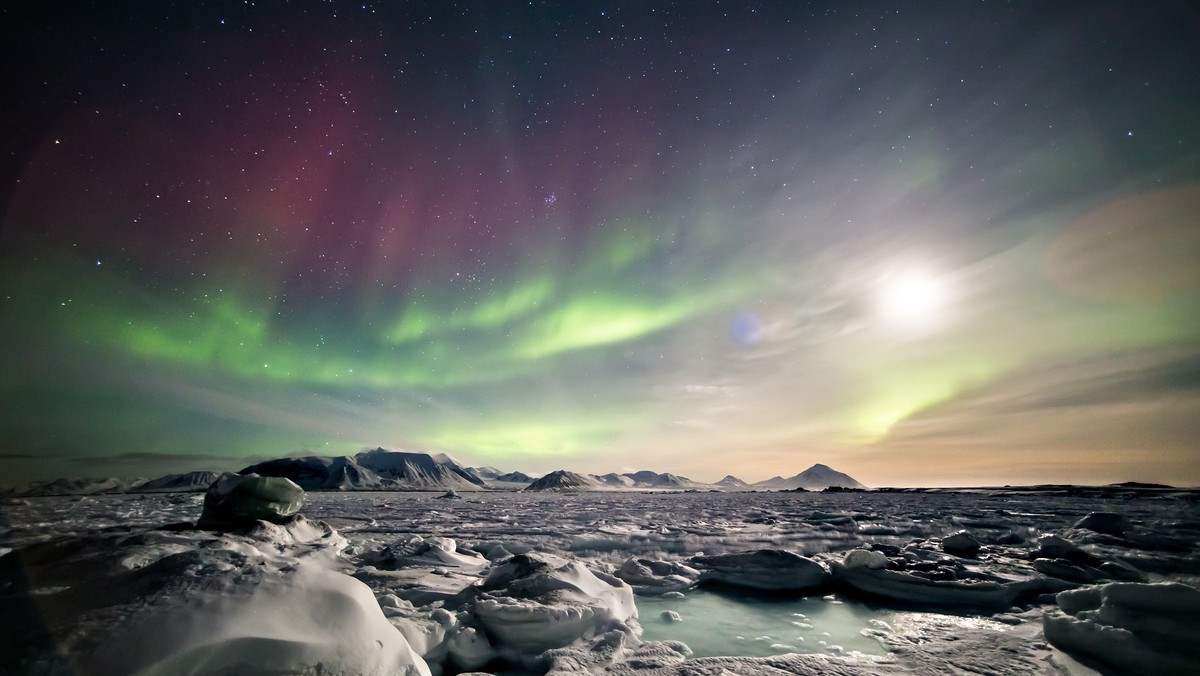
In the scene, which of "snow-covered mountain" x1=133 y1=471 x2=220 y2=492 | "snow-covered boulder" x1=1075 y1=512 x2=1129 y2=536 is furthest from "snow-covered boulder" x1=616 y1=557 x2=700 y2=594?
"snow-covered mountain" x1=133 y1=471 x2=220 y2=492

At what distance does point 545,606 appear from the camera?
6340 mm

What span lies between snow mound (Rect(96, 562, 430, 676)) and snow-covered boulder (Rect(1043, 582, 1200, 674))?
8048 mm

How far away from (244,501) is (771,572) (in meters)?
13.5

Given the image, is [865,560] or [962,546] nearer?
[865,560]

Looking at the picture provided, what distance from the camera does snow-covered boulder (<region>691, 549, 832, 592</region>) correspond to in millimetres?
9516

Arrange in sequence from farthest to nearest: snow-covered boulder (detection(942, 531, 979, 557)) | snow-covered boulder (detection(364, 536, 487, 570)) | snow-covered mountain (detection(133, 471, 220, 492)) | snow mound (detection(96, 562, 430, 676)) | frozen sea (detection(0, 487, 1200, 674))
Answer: snow-covered mountain (detection(133, 471, 220, 492)) < snow-covered boulder (detection(942, 531, 979, 557)) < snow-covered boulder (detection(364, 536, 487, 570)) < frozen sea (detection(0, 487, 1200, 674)) < snow mound (detection(96, 562, 430, 676))

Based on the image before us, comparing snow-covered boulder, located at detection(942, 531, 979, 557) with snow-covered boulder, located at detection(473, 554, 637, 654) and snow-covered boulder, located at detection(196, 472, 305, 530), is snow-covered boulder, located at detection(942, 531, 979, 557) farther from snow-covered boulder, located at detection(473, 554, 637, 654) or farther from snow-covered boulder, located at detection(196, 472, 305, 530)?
snow-covered boulder, located at detection(196, 472, 305, 530)

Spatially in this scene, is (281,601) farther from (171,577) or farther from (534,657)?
(534,657)

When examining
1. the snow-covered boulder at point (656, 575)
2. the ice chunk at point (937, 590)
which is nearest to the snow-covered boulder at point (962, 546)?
the ice chunk at point (937, 590)

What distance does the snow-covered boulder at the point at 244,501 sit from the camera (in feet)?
38.2

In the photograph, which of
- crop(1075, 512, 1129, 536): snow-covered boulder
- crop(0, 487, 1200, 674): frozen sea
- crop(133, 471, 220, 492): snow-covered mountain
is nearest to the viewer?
crop(0, 487, 1200, 674): frozen sea

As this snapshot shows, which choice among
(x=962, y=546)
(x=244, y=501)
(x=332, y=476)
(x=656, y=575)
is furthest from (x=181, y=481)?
(x=962, y=546)

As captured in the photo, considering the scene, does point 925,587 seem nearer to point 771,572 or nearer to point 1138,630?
point 771,572

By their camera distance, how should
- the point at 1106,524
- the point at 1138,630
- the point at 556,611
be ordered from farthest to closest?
1. the point at 1106,524
2. the point at 556,611
3. the point at 1138,630
